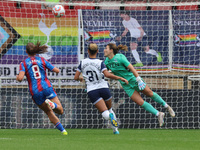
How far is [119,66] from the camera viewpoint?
31.7ft

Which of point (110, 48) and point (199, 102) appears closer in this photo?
point (110, 48)

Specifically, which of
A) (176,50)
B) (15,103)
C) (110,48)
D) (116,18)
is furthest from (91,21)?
(110,48)

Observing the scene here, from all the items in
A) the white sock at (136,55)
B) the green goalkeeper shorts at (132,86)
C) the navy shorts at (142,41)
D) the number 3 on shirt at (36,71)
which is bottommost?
the green goalkeeper shorts at (132,86)

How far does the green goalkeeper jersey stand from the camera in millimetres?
9477

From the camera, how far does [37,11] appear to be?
14.7 m

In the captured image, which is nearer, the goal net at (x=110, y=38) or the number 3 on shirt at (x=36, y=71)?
the number 3 on shirt at (x=36, y=71)

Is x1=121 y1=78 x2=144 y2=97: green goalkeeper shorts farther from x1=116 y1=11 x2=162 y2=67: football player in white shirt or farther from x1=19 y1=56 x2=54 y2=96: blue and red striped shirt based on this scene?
x1=116 y1=11 x2=162 y2=67: football player in white shirt

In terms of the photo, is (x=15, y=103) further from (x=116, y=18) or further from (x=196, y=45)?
(x=196, y=45)

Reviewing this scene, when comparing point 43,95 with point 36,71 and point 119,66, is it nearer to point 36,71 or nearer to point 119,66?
point 36,71

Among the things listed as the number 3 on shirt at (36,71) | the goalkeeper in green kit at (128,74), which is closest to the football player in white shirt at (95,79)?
the goalkeeper in green kit at (128,74)

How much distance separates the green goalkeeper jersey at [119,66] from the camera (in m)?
9.48

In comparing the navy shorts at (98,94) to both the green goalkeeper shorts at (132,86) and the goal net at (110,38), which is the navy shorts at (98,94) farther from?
the goal net at (110,38)

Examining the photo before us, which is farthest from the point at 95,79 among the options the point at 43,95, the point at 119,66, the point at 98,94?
the point at 43,95

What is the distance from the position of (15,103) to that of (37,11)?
379 centimetres
